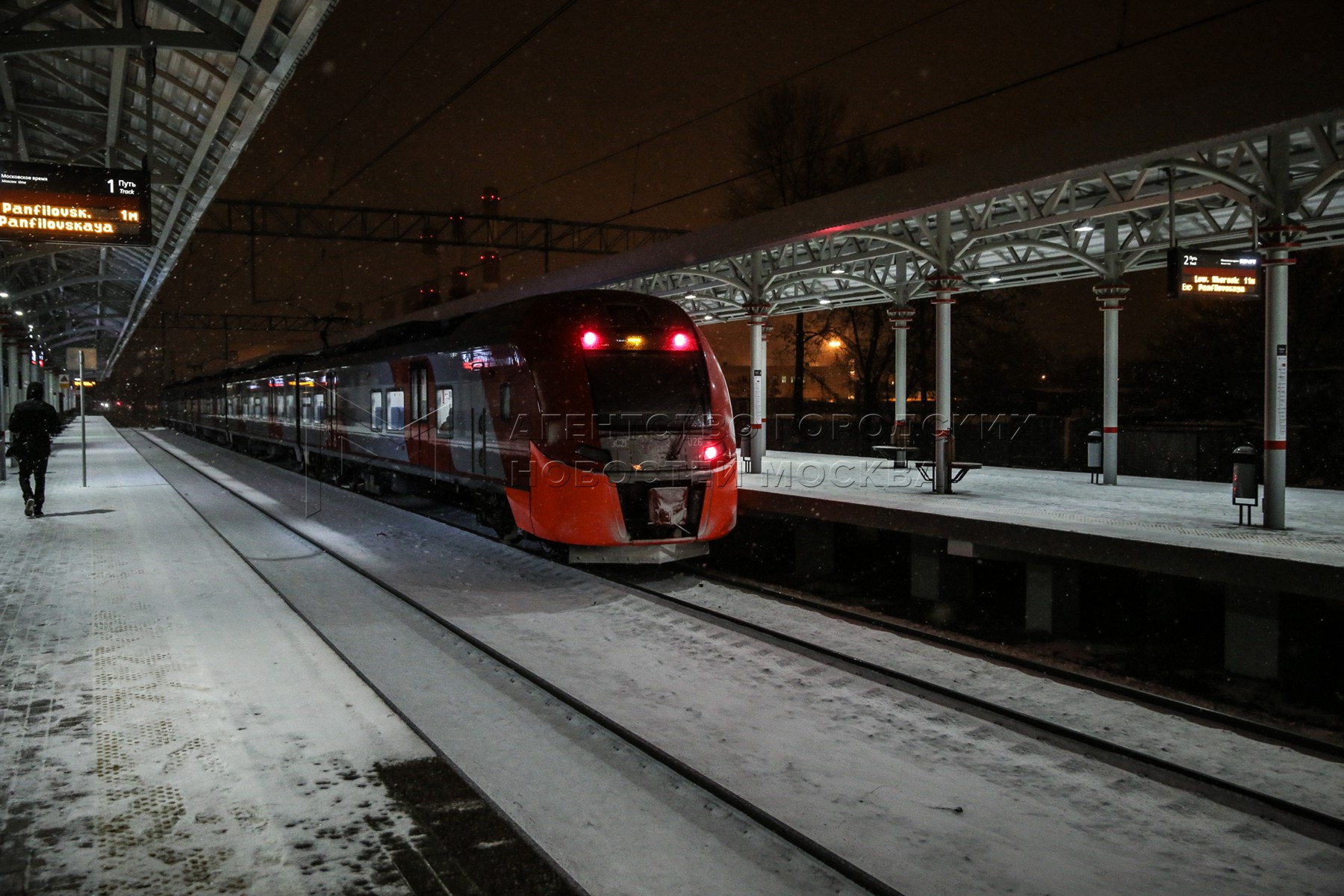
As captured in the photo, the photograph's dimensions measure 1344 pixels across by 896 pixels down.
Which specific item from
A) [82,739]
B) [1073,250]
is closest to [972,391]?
[1073,250]

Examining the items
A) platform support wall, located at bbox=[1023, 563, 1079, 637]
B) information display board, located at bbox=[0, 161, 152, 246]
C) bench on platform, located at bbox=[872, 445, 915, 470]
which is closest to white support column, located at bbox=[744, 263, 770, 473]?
bench on platform, located at bbox=[872, 445, 915, 470]

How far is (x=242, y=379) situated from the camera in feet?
96.3

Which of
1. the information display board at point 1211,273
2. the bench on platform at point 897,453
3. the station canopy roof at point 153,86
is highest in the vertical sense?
the station canopy roof at point 153,86

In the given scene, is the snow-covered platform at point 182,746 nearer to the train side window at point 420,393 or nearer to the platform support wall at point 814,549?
the train side window at point 420,393

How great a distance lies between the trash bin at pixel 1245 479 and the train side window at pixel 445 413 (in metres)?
9.29

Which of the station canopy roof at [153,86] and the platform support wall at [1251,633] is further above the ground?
the station canopy roof at [153,86]

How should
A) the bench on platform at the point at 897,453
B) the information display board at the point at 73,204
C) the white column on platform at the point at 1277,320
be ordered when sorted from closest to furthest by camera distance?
the white column on platform at the point at 1277,320, the information display board at the point at 73,204, the bench on platform at the point at 897,453

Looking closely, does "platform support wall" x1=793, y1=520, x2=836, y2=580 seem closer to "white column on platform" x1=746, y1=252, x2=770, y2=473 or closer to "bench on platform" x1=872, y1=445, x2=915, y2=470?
"bench on platform" x1=872, y1=445, x2=915, y2=470

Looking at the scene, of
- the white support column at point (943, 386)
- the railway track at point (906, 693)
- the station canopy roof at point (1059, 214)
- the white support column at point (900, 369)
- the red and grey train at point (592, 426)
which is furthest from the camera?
the white support column at point (900, 369)

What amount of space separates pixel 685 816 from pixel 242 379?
93.5ft

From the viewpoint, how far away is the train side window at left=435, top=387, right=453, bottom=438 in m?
12.4

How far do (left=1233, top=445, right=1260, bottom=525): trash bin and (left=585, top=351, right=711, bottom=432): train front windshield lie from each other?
597 centimetres

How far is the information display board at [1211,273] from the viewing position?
35.2ft

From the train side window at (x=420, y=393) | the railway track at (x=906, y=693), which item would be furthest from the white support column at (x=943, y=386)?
the train side window at (x=420, y=393)
